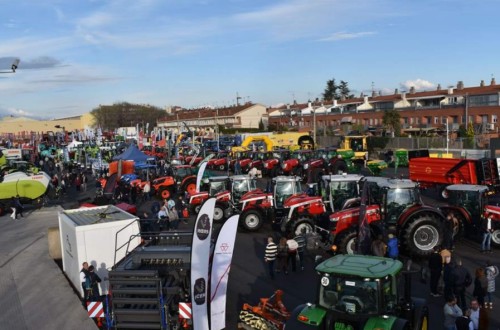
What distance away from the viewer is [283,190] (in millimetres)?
17953

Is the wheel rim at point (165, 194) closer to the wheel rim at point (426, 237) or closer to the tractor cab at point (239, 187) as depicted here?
the tractor cab at point (239, 187)

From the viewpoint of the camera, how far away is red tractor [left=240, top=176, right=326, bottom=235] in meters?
16.3

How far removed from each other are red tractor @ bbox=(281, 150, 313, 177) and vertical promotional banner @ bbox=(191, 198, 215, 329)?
2254cm

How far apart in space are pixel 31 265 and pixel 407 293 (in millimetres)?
11398

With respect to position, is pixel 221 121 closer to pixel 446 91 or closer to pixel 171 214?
pixel 446 91

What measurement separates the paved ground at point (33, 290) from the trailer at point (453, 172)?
642 inches

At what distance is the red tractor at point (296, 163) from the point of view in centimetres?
3157

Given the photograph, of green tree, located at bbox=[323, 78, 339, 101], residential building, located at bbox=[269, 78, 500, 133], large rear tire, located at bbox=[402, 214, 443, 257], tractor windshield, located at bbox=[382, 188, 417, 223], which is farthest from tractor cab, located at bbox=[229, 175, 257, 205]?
green tree, located at bbox=[323, 78, 339, 101]

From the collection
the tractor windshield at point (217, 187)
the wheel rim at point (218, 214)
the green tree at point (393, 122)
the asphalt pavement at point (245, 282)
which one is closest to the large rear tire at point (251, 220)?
the asphalt pavement at point (245, 282)

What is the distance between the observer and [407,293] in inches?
289

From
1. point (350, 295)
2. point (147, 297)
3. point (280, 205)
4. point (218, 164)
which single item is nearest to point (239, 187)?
point (280, 205)

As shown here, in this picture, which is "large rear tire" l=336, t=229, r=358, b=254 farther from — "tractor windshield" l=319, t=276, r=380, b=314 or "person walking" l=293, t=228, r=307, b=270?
"tractor windshield" l=319, t=276, r=380, b=314

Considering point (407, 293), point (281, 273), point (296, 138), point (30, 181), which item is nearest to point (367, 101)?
point (296, 138)

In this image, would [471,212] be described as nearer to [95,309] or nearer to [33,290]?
[95,309]
